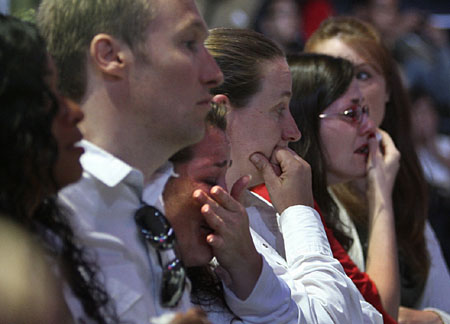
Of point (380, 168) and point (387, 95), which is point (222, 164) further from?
point (387, 95)

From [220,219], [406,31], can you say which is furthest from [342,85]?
[406,31]

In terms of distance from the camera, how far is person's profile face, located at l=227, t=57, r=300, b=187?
5.11 ft

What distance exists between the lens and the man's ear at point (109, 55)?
1.02 meters

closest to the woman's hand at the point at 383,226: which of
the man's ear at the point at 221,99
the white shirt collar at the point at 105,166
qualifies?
the man's ear at the point at 221,99

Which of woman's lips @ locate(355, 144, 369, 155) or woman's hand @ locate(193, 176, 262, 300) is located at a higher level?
woman's hand @ locate(193, 176, 262, 300)

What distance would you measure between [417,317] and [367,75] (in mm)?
844

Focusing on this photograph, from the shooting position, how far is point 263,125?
5.13ft

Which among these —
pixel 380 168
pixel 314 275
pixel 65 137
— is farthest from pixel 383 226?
pixel 65 137

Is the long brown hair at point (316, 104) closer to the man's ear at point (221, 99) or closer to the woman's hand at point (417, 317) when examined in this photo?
the woman's hand at point (417, 317)

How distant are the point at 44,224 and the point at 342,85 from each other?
124cm

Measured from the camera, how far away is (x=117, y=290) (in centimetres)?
94

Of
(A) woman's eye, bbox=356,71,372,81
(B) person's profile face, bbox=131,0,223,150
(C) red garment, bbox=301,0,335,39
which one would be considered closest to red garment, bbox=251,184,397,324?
(B) person's profile face, bbox=131,0,223,150

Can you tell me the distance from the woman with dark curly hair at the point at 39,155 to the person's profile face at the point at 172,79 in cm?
13

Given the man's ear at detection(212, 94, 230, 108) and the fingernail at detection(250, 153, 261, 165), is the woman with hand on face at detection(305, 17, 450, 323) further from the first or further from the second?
the man's ear at detection(212, 94, 230, 108)
